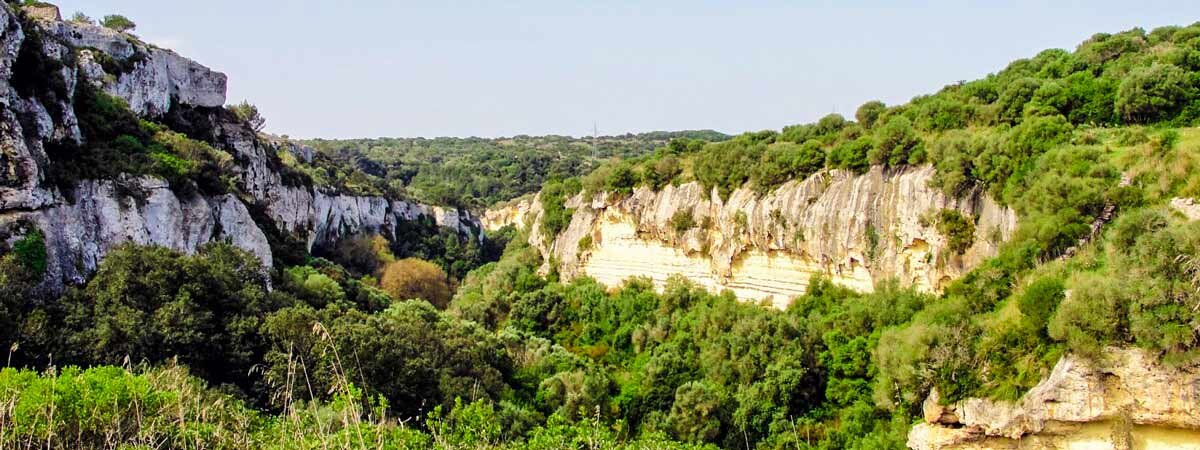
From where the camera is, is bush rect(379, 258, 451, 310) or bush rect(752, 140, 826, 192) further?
bush rect(379, 258, 451, 310)

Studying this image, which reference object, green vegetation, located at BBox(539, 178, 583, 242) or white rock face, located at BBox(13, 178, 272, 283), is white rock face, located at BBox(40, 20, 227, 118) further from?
green vegetation, located at BBox(539, 178, 583, 242)

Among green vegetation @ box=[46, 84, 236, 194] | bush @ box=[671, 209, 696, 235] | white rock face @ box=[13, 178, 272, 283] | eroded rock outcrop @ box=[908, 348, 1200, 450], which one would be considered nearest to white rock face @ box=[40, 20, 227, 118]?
green vegetation @ box=[46, 84, 236, 194]

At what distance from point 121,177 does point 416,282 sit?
2674 centimetres

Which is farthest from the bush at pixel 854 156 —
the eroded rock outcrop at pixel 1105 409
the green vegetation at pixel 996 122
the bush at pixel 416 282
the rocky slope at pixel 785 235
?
the bush at pixel 416 282

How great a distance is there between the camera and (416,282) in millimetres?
48719

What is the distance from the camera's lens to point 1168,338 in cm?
1584

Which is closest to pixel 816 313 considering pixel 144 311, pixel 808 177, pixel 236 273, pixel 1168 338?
pixel 808 177

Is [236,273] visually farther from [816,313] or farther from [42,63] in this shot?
[816,313]

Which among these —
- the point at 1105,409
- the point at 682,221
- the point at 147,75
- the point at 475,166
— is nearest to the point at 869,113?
the point at 682,221

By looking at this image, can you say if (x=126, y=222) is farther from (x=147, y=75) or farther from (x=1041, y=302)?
(x=1041, y=302)

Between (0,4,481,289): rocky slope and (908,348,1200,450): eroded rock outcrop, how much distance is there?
70.6 feet

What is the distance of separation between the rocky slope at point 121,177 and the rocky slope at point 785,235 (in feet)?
49.6

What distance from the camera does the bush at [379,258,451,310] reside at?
46562mm

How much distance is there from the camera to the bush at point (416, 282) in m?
46.6
